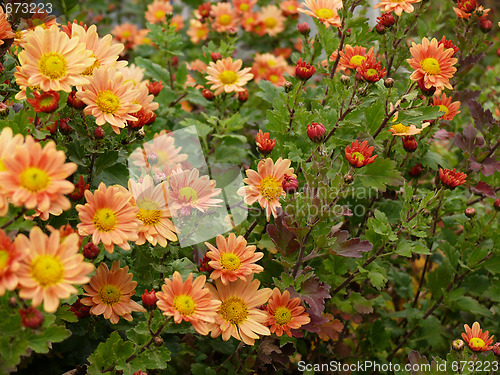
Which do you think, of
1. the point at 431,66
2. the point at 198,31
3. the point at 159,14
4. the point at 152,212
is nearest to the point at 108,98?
the point at 152,212

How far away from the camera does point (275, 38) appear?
3.20m

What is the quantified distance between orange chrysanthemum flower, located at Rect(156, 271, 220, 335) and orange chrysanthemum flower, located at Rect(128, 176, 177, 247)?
123mm

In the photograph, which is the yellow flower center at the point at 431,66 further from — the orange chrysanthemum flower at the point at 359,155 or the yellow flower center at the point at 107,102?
the yellow flower center at the point at 107,102

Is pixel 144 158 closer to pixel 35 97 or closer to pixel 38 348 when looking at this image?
pixel 35 97

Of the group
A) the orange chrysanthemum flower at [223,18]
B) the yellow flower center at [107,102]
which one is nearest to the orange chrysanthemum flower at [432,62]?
the yellow flower center at [107,102]

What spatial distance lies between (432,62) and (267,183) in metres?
0.67

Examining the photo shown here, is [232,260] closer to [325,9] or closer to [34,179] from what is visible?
[34,179]

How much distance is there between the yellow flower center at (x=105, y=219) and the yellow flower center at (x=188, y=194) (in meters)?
0.22

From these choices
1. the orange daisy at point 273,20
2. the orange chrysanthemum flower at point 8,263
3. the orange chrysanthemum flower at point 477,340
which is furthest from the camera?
the orange daisy at point 273,20

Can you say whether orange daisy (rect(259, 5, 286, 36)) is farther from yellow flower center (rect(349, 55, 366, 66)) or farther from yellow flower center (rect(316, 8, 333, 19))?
yellow flower center (rect(349, 55, 366, 66))

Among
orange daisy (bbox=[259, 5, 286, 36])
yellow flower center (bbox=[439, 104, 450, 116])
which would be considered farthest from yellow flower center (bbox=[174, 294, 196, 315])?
orange daisy (bbox=[259, 5, 286, 36])

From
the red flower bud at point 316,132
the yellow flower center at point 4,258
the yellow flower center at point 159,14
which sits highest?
the yellow flower center at point 4,258

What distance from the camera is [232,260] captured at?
1.35 m

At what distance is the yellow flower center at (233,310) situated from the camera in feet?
4.50
